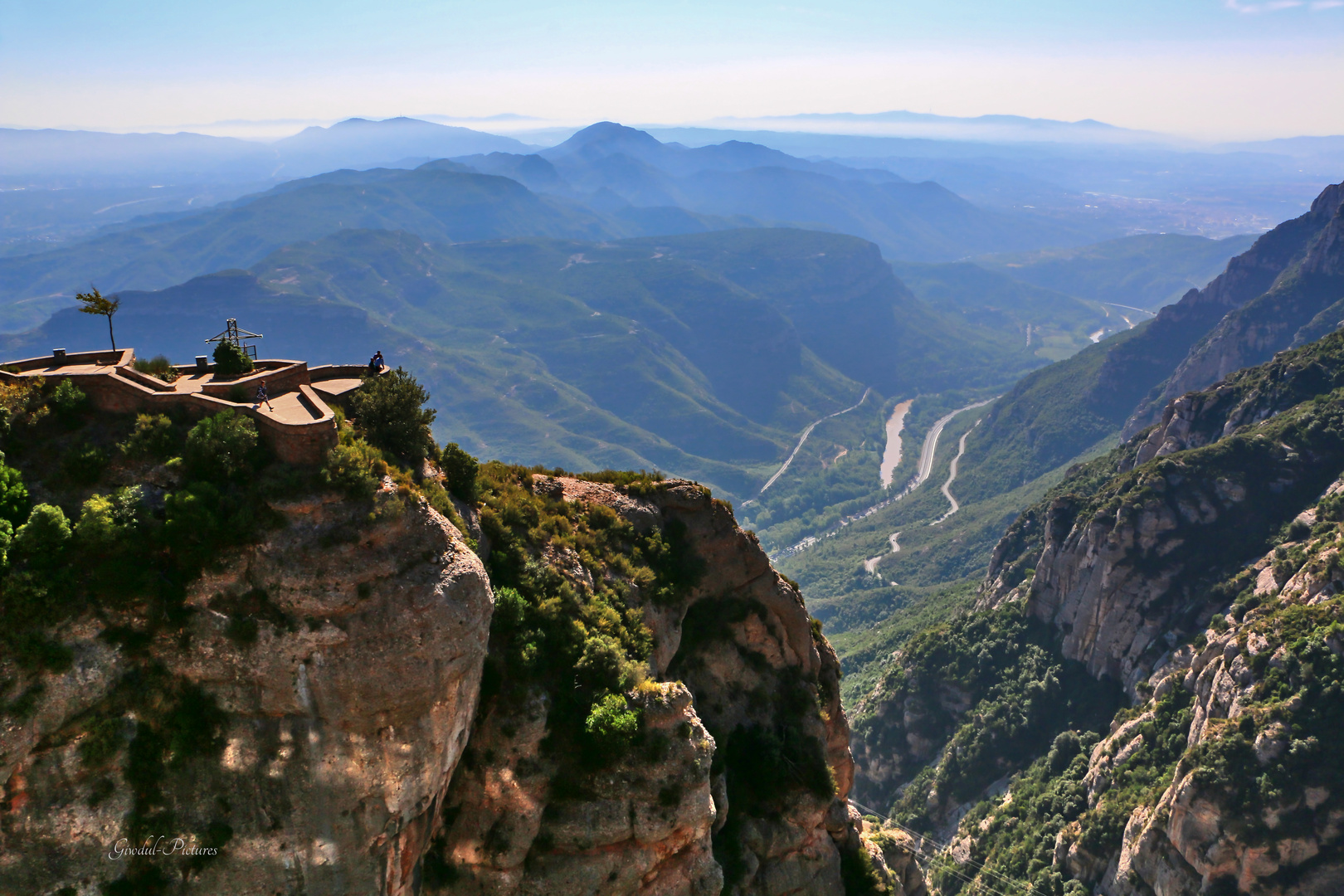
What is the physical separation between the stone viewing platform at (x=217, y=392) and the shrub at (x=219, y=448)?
865mm

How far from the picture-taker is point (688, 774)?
3284cm

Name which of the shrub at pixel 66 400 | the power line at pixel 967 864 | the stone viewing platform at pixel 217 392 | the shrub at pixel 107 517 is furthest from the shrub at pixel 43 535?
the power line at pixel 967 864

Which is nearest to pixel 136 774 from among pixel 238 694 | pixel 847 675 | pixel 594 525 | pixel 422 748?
pixel 238 694

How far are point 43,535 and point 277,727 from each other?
28.9 feet

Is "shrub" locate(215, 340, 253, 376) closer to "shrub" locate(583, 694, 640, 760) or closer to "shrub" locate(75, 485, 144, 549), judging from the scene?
"shrub" locate(75, 485, 144, 549)

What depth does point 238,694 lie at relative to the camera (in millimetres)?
25516

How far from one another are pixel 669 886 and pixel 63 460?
26.8 m

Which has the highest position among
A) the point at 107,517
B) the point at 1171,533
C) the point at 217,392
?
the point at 217,392

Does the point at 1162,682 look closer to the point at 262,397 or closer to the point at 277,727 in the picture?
the point at 277,727

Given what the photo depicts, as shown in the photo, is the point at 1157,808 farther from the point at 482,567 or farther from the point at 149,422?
the point at 149,422

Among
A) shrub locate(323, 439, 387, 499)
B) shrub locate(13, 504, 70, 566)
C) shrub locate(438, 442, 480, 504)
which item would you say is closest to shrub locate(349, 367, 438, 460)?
shrub locate(438, 442, 480, 504)

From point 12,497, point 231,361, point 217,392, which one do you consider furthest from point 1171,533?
point 12,497

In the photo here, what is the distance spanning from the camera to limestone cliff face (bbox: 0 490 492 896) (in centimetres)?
2364

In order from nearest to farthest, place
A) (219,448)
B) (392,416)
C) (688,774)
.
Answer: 1. (219,448)
2. (688,774)
3. (392,416)
